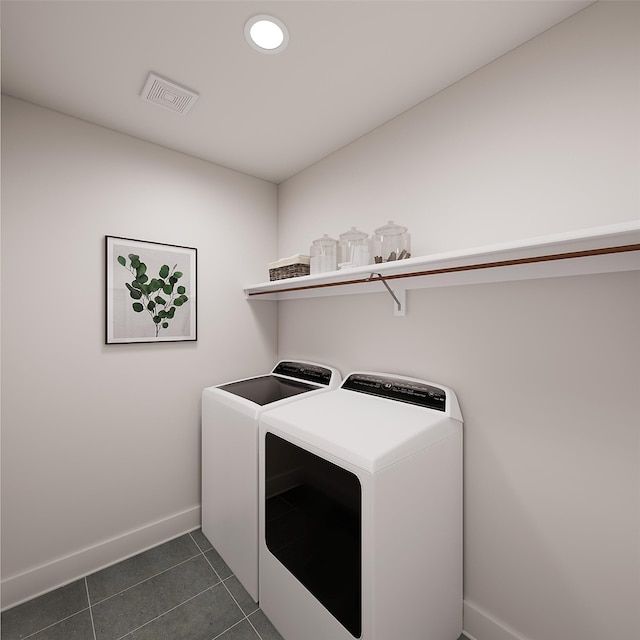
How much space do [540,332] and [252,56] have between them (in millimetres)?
1608

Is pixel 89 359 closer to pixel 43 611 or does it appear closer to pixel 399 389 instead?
pixel 43 611

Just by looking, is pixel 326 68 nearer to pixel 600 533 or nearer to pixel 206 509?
pixel 600 533

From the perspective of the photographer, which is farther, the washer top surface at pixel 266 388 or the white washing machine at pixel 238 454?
the washer top surface at pixel 266 388

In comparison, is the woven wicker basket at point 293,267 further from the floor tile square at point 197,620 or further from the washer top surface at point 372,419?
the floor tile square at point 197,620

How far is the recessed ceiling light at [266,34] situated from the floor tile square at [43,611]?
2.66m

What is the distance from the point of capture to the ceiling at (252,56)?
115 cm

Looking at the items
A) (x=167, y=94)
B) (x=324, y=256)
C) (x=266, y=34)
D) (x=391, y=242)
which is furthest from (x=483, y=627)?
(x=167, y=94)

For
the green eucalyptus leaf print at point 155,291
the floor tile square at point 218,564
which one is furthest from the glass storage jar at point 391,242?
the floor tile square at point 218,564

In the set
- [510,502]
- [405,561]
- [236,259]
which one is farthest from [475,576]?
[236,259]

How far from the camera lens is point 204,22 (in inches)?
47.2

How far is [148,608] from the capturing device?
5.18 ft

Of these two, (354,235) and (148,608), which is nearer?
(148,608)

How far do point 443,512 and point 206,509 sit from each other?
149 cm

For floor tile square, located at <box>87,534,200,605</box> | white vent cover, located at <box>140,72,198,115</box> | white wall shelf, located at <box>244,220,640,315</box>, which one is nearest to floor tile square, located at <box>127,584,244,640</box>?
floor tile square, located at <box>87,534,200,605</box>
